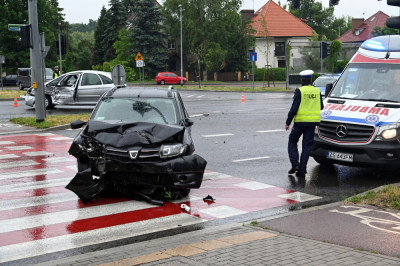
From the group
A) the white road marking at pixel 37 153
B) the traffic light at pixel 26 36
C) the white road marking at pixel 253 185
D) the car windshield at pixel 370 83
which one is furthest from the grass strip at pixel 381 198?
the traffic light at pixel 26 36

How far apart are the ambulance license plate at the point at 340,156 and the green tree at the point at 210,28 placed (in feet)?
213

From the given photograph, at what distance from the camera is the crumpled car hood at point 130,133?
27.7 ft

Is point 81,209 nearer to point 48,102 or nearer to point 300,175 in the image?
point 300,175

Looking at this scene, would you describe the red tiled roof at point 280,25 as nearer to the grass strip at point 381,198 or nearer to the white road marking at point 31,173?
the white road marking at point 31,173

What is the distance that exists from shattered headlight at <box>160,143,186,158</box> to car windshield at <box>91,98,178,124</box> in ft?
3.03

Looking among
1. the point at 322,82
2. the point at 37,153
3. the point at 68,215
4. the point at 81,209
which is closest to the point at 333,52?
the point at 322,82

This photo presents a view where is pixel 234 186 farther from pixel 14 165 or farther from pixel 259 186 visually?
pixel 14 165

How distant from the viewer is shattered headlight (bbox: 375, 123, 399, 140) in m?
→ 9.99

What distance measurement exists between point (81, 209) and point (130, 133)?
131 cm

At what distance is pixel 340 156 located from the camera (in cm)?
1044

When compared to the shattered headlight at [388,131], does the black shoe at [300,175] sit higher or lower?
lower

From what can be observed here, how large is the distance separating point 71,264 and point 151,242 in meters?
1.13

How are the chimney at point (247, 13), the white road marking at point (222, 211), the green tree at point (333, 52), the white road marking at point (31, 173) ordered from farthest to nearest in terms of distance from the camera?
the chimney at point (247, 13) → the green tree at point (333, 52) → the white road marking at point (31, 173) → the white road marking at point (222, 211)

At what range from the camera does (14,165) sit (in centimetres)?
1180
